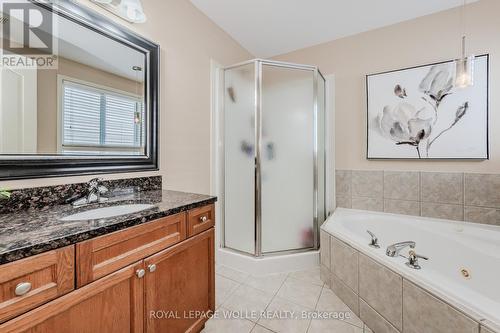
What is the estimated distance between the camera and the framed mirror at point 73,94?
98 centimetres

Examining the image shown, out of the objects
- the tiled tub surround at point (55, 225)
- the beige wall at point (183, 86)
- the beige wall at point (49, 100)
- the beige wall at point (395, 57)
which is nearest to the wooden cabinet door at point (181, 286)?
the tiled tub surround at point (55, 225)

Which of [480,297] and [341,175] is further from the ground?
[341,175]

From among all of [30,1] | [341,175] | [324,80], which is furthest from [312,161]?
[30,1]

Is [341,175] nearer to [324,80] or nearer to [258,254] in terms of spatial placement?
[324,80]

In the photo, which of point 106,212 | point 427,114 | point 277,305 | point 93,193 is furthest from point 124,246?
point 427,114

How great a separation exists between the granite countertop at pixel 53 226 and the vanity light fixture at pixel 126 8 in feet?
3.81

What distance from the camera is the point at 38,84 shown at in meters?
1.05

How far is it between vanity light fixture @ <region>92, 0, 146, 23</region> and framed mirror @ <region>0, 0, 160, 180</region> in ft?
0.26

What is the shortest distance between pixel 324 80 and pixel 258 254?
204 cm

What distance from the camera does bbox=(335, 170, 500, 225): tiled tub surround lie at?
1.83m

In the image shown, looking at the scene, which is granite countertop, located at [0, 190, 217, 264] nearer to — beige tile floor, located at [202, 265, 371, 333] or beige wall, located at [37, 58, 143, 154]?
beige wall, located at [37, 58, 143, 154]

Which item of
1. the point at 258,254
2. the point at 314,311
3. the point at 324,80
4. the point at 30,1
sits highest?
the point at 324,80

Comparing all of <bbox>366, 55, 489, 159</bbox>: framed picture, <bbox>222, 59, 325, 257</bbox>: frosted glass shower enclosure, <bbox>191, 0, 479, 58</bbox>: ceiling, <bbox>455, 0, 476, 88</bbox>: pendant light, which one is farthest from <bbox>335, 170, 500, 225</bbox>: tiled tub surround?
<bbox>191, 0, 479, 58</bbox>: ceiling

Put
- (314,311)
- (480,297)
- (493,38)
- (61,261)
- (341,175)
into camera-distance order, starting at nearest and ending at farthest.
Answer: (61,261), (480,297), (314,311), (493,38), (341,175)
